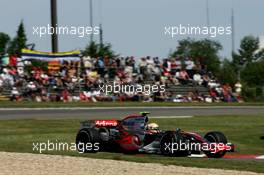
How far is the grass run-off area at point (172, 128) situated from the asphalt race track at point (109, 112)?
1940 mm

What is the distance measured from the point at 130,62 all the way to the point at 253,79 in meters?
29.6

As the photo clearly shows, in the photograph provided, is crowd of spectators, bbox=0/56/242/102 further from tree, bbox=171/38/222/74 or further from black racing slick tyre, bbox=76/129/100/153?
tree, bbox=171/38/222/74

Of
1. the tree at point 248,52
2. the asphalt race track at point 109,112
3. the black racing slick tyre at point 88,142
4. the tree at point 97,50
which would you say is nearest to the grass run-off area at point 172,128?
the black racing slick tyre at point 88,142

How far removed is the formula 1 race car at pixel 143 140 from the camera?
1542cm

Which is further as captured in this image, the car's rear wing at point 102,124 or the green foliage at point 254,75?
the green foliage at point 254,75

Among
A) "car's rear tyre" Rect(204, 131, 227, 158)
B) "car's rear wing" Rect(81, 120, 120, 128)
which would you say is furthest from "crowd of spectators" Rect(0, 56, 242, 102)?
"car's rear tyre" Rect(204, 131, 227, 158)

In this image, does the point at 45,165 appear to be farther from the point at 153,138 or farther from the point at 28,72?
the point at 28,72

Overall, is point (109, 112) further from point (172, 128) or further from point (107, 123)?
point (107, 123)

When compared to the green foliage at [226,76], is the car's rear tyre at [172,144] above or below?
below

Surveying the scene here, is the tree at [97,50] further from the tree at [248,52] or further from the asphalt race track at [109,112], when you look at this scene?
the tree at [248,52]

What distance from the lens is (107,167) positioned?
12703 millimetres

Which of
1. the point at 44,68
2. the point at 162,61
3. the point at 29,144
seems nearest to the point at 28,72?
the point at 44,68

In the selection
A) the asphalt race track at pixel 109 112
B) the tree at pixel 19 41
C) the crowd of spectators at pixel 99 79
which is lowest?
the asphalt race track at pixel 109 112

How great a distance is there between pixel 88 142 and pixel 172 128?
→ 7.69 meters
